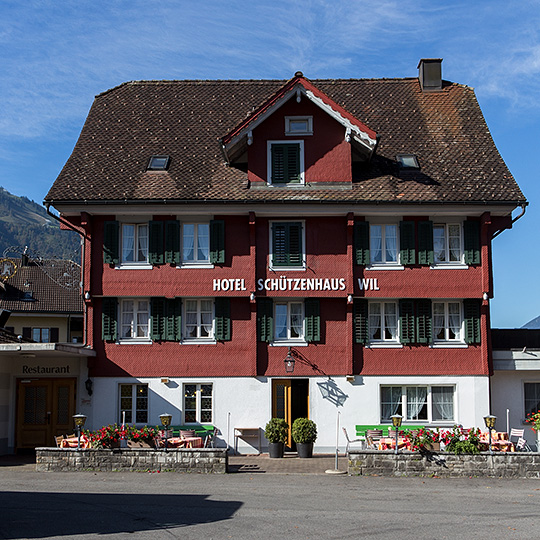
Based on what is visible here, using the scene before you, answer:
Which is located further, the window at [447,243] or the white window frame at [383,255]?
the window at [447,243]

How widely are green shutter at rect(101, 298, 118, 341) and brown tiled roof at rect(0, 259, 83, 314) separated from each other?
121 feet

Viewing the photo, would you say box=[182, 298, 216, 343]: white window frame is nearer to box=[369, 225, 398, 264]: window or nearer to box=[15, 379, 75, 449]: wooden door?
box=[15, 379, 75, 449]: wooden door

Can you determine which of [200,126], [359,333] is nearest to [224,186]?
[200,126]

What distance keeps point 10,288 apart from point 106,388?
42.8 m

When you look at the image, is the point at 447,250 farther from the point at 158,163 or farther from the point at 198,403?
the point at 158,163

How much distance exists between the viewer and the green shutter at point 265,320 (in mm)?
25484

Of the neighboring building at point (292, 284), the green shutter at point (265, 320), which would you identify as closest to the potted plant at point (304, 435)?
the neighboring building at point (292, 284)

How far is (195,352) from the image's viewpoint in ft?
83.9

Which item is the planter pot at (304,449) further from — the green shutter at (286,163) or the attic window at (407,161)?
the attic window at (407,161)

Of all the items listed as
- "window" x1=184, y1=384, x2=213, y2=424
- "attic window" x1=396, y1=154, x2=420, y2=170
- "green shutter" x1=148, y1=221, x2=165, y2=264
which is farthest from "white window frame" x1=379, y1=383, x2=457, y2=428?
"green shutter" x1=148, y1=221, x2=165, y2=264

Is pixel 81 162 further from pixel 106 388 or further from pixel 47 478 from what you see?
pixel 47 478

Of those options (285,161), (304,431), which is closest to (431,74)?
(285,161)

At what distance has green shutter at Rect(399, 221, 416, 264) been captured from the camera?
2553 cm

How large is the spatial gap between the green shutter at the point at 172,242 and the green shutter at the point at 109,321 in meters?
2.22
